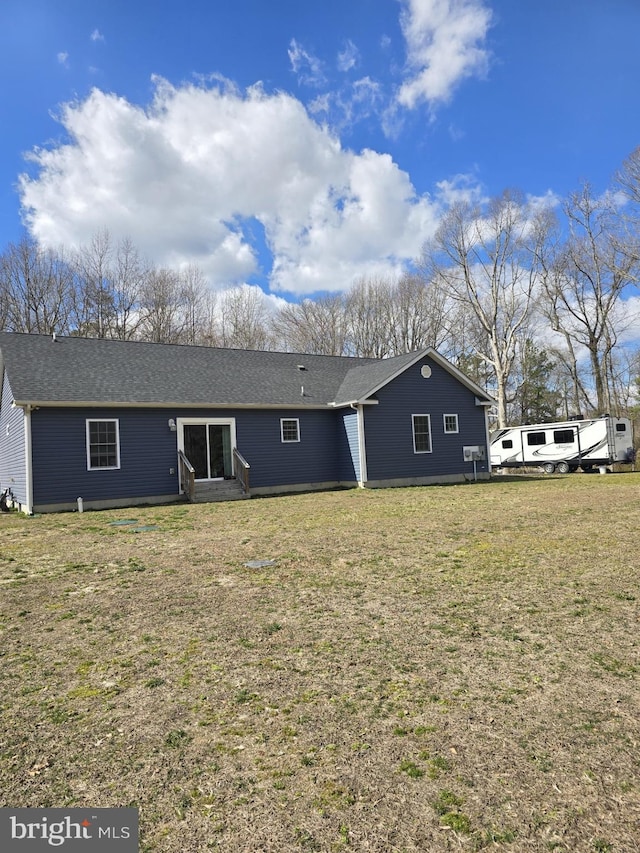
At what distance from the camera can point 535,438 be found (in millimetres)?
24359

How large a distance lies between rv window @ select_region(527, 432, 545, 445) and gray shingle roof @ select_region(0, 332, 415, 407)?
363 inches

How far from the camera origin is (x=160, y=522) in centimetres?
1092

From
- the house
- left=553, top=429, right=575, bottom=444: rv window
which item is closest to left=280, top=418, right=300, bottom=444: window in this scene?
the house

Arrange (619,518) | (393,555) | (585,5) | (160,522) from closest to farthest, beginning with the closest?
(393,555)
(585,5)
(619,518)
(160,522)

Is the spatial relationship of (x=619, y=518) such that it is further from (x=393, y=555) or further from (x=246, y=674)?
(x=246, y=674)

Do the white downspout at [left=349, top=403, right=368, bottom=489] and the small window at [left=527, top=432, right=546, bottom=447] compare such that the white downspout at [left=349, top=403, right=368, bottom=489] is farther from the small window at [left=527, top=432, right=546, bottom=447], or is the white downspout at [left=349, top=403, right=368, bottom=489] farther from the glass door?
the small window at [left=527, top=432, right=546, bottom=447]

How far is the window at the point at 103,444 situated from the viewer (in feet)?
46.8

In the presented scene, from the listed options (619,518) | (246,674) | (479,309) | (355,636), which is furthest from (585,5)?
(479,309)

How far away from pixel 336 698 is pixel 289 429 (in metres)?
14.8

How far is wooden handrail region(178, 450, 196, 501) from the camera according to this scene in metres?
14.7

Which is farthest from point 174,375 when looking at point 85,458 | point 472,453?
point 472,453

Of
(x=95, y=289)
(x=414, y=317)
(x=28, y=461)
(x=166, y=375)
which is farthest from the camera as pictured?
(x=414, y=317)

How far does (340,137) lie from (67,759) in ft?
58.4

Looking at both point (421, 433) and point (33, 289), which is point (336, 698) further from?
point (33, 289)
